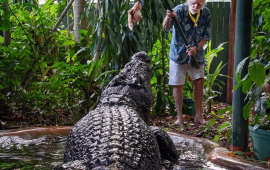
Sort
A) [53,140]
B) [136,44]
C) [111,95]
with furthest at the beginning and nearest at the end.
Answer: [136,44] < [53,140] < [111,95]

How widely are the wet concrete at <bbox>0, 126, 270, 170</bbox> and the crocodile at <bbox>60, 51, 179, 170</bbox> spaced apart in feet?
1.13

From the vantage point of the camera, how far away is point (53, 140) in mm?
3428

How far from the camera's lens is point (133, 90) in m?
3.00

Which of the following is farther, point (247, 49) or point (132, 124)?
point (247, 49)

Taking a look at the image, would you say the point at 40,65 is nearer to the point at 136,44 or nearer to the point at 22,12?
the point at 22,12

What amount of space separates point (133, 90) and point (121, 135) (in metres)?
1.12

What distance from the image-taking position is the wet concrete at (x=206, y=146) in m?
2.44

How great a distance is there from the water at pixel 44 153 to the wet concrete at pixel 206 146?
0.03ft

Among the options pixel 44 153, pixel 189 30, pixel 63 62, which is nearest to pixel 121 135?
pixel 44 153

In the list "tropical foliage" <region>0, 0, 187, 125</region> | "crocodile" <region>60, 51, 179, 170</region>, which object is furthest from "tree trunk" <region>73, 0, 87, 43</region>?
"crocodile" <region>60, 51, 179, 170</region>

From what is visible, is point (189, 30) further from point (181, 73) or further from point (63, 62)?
point (63, 62)

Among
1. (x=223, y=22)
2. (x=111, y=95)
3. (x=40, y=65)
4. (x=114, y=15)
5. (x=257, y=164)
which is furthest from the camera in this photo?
(x=223, y=22)

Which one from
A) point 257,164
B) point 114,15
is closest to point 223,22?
point 114,15

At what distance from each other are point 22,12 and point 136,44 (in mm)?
1912
